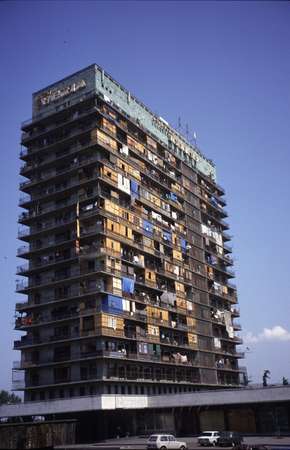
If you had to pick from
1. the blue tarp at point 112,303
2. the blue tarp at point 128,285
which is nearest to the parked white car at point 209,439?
the blue tarp at point 112,303

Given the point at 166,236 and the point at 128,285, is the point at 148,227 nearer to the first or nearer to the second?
the point at 166,236

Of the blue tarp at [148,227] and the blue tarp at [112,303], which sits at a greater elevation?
the blue tarp at [148,227]

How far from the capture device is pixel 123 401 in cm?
7450

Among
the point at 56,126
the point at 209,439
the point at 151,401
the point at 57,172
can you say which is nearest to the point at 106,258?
the point at 57,172

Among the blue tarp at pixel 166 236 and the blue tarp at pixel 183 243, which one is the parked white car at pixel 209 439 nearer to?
the blue tarp at pixel 166 236

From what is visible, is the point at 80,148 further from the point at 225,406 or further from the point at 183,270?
the point at 225,406

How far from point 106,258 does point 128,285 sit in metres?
6.41

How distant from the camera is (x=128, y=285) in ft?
272

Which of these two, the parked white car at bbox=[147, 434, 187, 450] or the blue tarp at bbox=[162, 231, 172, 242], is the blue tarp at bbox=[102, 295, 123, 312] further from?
the parked white car at bbox=[147, 434, 187, 450]

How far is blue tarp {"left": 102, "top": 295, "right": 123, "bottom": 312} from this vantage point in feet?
253

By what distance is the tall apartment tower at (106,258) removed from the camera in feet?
257

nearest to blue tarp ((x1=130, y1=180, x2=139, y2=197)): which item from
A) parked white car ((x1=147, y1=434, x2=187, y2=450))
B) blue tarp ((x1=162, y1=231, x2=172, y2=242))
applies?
blue tarp ((x1=162, y1=231, x2=172, y2=242))

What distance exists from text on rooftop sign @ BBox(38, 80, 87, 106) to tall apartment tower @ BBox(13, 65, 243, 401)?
0.79ft

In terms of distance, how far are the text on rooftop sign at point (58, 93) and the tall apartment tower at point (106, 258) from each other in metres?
0.24
